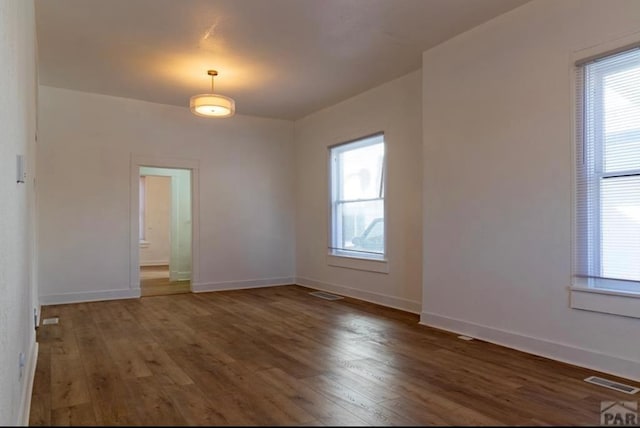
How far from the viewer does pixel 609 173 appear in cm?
289

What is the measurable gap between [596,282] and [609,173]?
0.75m

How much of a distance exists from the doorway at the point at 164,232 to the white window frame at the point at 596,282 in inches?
207

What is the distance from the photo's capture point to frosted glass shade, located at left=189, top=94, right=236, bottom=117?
4.34 metres

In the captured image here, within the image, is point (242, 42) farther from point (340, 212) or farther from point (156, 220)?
point (156, 220)

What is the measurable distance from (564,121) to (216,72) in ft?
11.8

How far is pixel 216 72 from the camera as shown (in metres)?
4.90

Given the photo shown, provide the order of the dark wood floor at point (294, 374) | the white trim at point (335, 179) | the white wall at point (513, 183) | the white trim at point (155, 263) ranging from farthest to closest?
the white trim at point (155, 263) < the white trim at point (335, 179) < the white wall at point (513, 183) < the dark wood floor at point (294, 374)

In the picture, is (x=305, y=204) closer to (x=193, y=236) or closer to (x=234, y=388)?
(x=193, y=236)

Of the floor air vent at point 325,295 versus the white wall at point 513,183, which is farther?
the floor air vent at point 325,295

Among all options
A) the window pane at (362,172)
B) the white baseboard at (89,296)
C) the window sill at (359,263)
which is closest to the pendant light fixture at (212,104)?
the window pane at (362,172)

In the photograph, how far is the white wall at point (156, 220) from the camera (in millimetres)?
10836

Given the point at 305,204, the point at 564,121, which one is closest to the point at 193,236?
the point at 305,204

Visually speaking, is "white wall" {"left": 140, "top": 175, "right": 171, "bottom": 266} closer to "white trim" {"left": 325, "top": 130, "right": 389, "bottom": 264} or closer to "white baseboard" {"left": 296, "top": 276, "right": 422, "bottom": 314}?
"white baseboard" {"left": 296, "top": 276, "right": 422, "bottom": 314}

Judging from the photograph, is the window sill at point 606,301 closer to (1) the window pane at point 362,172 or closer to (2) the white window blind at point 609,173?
(2) the white window blind at point 609,173
